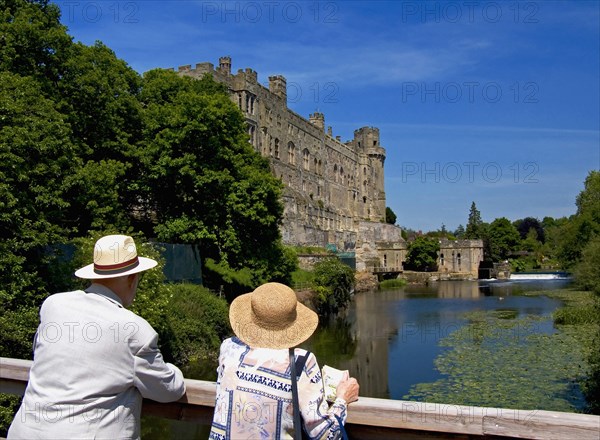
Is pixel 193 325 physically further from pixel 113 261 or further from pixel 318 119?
pixel 318 119

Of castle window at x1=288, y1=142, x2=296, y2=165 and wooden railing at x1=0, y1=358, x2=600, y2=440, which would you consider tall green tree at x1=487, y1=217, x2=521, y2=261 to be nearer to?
castle window at x1=288, y1=142, x2=296, y2=165

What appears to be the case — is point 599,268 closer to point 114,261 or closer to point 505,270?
point 114,261

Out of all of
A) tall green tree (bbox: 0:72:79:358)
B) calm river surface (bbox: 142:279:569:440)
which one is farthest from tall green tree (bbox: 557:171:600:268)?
tall green tree (bbox: 0:72:79:358)

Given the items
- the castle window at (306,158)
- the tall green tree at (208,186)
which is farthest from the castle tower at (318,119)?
the tall green tree at (208,186)

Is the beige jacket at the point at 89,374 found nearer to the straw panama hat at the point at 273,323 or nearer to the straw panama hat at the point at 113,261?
the straw panama hat at the point at 113,261

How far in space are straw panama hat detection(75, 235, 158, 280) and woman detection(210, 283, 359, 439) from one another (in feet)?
2.40

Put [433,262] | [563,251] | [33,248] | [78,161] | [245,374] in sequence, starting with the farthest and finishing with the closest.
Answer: [433,262], [563,251], [78,161], [33,248], [245,374]

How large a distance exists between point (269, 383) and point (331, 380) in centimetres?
42

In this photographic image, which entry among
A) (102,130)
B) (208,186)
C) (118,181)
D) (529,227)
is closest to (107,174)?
(102,130)

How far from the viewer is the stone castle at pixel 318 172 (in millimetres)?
46094

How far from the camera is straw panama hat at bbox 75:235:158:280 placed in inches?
134

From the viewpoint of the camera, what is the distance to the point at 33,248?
1401cm

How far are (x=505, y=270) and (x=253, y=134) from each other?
48821mm

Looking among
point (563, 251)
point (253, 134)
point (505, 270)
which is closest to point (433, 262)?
point (505, 270)
